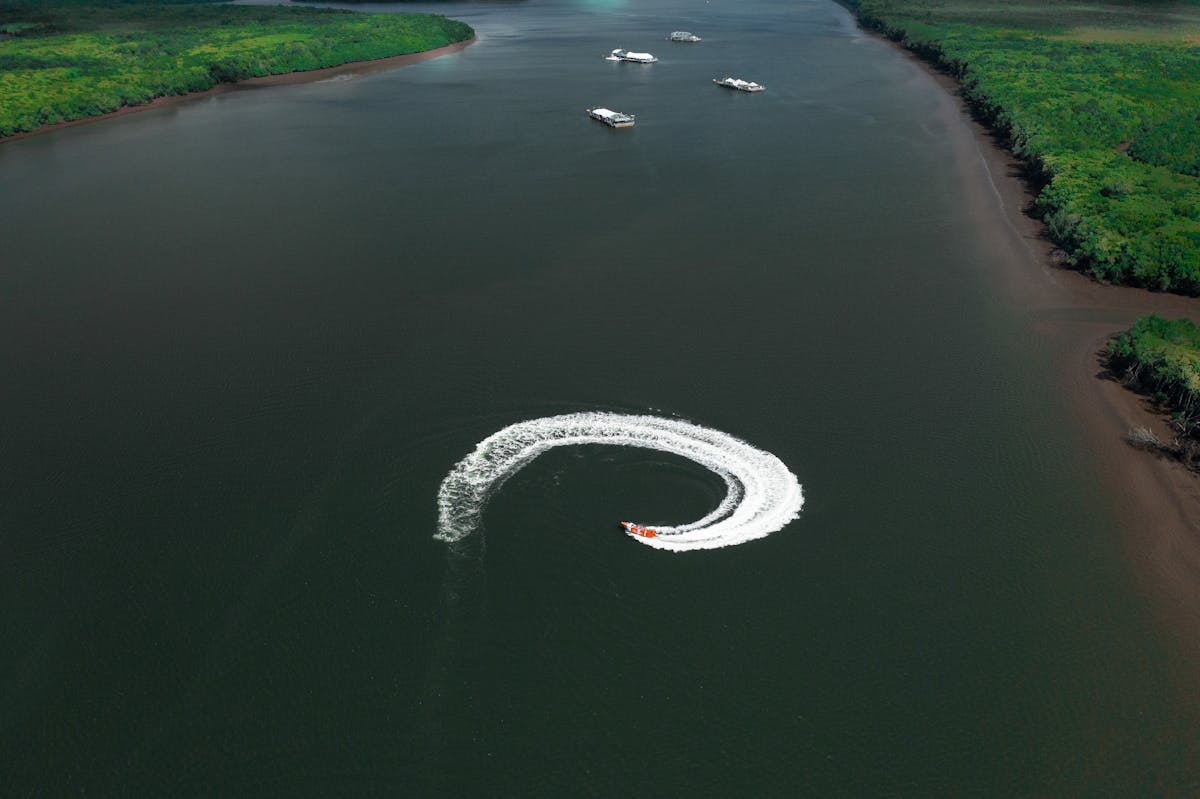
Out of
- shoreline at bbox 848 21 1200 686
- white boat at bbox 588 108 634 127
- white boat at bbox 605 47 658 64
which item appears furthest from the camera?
white boat at bbox 605 47 658 64

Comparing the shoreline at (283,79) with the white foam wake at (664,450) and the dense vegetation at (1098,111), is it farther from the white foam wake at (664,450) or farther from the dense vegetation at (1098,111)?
the dense vegetation at (1098,111)

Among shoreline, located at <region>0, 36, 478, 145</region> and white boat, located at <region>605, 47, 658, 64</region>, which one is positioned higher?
white boat, located at <region>605, 47, 658, 64</region>

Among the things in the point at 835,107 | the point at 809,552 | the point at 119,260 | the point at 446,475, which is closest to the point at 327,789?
the point at 446,475

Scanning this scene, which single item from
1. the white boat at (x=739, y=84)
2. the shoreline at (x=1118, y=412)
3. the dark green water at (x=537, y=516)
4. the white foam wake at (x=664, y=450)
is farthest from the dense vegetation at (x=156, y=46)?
the shoreline at (x=1118, y=412)

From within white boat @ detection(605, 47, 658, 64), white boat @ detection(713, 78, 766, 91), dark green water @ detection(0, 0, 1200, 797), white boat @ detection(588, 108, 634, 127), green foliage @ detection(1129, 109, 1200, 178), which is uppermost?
white boat @ detection(605, 47, 658, 64)

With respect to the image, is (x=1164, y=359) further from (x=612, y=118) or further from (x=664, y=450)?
(x=612, y=118)

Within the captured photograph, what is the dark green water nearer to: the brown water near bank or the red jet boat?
the red jet boat

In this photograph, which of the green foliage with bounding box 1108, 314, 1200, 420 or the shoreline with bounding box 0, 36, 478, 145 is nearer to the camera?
the green foliage with bounding box 1108, 314, 1200, 420

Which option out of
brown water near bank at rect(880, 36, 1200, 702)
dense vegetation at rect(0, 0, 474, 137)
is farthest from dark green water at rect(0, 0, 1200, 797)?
dense vegetation at rect(0, 0, 474, 137)
